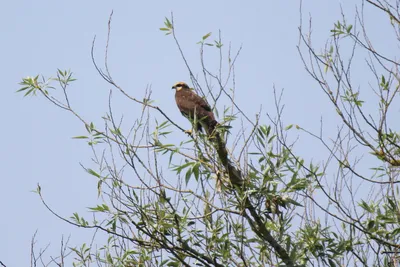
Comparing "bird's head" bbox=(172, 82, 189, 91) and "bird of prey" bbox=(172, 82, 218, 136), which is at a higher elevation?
"bird's head" bbox=(172, 82, 189, 91)

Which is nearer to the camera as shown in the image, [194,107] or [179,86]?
[194,107]

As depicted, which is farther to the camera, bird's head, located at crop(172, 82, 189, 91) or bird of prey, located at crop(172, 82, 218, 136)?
bird's head, located at crop(172, 82, 189, 91)

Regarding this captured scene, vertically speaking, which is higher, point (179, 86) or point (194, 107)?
point (179, 86)

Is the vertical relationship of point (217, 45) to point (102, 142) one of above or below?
above

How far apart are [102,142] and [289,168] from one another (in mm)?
1633

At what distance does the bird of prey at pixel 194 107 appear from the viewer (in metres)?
6.45

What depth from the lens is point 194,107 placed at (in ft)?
26.3

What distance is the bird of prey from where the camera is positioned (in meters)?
6.45

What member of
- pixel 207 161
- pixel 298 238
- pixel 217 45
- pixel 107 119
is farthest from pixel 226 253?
pixel 217 45

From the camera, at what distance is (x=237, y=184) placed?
555 centimetres

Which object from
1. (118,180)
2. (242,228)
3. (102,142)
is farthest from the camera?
(102,142)

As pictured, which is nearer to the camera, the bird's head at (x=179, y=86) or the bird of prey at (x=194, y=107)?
the bird of prey at (x=194, y=107)

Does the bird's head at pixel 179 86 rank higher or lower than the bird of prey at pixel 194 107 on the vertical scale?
higher

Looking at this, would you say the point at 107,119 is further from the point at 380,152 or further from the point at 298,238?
the point at 380,152
